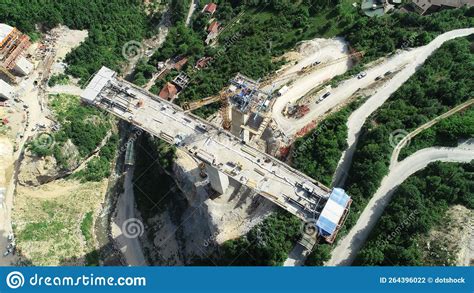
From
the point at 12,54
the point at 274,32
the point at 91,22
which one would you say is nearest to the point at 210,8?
the point at 274,32

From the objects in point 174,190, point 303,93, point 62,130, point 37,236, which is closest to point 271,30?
point 303,93

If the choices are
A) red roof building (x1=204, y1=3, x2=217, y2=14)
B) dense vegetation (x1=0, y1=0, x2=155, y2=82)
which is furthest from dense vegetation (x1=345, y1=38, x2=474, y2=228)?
dense vegetation (x1=0, y1=0, x2=155, y2=82)

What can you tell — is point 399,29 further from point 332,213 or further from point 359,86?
point 332,213

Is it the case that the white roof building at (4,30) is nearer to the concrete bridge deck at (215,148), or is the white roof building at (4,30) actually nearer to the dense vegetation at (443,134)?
the concrete bridge deck at (215,148)

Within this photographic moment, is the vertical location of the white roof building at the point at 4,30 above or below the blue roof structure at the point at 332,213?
above

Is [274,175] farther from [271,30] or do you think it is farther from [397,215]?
[271,30]

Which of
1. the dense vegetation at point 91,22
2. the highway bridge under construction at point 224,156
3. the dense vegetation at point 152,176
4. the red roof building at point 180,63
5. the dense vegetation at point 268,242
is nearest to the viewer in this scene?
the highway bridge under construction at point 224,156

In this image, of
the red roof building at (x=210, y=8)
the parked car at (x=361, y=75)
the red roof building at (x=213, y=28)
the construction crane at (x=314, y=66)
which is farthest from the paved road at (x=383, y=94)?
→ the red roof building at (x=210, y=8)
